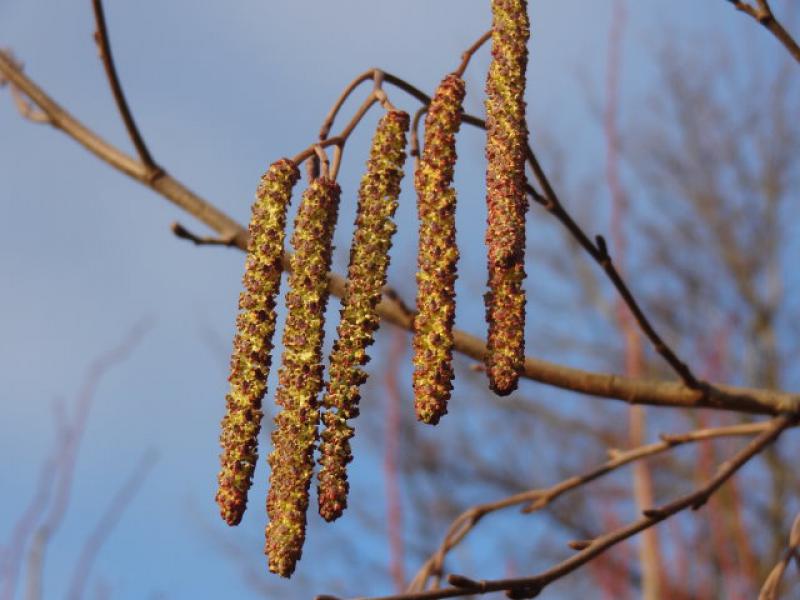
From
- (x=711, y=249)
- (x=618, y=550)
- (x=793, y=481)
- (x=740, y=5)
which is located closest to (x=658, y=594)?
(x=618, y=550)

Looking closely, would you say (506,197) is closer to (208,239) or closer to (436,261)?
(436,261)

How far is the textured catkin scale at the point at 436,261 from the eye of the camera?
80cm

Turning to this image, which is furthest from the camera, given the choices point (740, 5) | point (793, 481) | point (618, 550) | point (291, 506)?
point (793, 481)

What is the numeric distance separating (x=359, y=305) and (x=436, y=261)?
0.06m

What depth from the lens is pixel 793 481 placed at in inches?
352

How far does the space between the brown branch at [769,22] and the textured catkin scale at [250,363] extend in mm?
886

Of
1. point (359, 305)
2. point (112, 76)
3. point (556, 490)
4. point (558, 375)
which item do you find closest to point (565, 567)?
point (359, 305)

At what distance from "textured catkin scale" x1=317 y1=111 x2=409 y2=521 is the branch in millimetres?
749

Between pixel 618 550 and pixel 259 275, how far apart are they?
19.8 ft

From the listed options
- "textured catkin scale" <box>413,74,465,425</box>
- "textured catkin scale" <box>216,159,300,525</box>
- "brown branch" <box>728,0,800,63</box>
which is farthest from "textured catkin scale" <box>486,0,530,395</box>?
"brown branch" <box>728,0,800,63</box>

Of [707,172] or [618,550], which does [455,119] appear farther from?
[707,172]

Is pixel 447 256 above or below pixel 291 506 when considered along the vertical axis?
above

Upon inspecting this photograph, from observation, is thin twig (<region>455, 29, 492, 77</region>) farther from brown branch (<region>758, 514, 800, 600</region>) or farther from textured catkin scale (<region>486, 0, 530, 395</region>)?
brown branch (<region>758, 514, 800, 600</region>)

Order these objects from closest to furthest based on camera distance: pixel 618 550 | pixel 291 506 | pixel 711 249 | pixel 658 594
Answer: pixel 291 506
pixel 658 594
pixel 618 550
pixel 711 249
